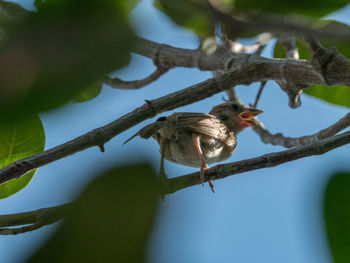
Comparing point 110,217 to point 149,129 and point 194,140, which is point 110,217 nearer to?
point 149,129

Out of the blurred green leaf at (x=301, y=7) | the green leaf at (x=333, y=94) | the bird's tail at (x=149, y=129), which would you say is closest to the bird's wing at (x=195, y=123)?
the bird's tail at (x=149, y=129)

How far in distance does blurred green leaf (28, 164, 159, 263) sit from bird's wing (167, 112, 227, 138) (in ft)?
10.8

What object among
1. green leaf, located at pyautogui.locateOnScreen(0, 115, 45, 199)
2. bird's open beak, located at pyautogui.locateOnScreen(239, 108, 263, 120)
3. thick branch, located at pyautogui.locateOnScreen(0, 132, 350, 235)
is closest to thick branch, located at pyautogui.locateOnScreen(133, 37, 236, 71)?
thick branch, located at pyautogui.locateOnScreen(0, 132, 350, 235)

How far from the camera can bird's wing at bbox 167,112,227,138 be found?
434 cm

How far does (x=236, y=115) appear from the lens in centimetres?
581

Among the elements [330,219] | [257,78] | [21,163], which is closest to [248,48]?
[257,78]

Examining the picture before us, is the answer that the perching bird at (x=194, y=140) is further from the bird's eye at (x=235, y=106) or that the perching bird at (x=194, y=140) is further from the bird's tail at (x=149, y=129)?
the bird's tail at (x=149, y=129)

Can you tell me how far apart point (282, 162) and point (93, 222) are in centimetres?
179

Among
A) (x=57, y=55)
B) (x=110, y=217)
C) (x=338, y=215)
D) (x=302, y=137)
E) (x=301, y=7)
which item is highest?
(x=301, y=7)

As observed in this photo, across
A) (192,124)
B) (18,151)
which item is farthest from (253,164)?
(192,124)

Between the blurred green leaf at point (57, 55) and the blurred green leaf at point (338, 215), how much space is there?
0.89 m

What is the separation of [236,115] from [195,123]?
1.53m

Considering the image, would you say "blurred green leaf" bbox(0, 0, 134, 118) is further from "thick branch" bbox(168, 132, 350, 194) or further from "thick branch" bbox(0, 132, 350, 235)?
"thick branch" bbox(168, 132, 350, 194)

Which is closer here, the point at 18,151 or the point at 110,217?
the point at 110,217
